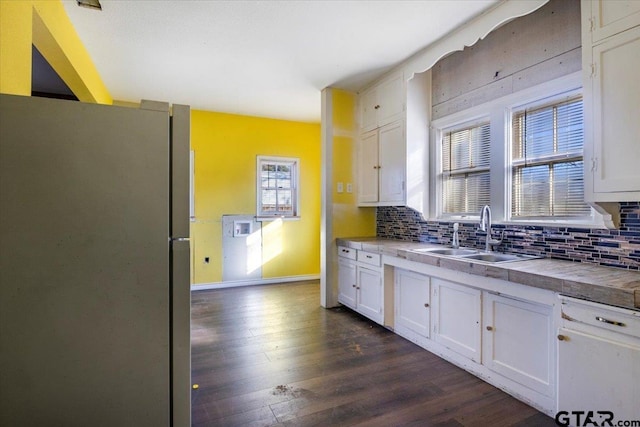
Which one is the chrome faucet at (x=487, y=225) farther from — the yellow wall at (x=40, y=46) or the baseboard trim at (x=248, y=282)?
the baseboard trim at (x=248, y=282)

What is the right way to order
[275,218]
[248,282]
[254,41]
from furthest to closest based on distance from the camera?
[275,218], [248,282], [254,41]

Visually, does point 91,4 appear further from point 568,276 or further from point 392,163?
point 568,276

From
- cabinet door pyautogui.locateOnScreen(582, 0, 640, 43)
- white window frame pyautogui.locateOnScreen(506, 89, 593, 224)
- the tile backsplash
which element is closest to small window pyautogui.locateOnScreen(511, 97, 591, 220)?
white window frame pyautogui.locateOnScreen(506, 89, 593, 224)

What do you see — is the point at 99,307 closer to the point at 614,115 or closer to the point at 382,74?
the point at 614,115

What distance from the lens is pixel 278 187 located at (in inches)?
216

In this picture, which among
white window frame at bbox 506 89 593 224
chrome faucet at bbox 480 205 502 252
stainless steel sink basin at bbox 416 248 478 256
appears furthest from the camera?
stainless steel sink basin at bbox 416 248 478 256

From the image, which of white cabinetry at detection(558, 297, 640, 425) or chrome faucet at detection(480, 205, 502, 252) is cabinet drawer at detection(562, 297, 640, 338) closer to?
white cabinetry at detection(558, 297, 640, 425)

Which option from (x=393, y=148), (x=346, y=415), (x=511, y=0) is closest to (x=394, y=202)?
(x=393, y=148)

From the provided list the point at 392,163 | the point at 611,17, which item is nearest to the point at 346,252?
the point at 392,163

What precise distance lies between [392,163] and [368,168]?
472 millimetres

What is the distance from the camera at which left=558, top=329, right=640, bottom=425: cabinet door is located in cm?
146

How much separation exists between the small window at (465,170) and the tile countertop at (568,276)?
32.5 inches

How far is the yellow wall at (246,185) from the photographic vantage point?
16.3 feet

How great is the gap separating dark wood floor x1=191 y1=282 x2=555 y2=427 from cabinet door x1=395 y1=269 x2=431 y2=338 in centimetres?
17
